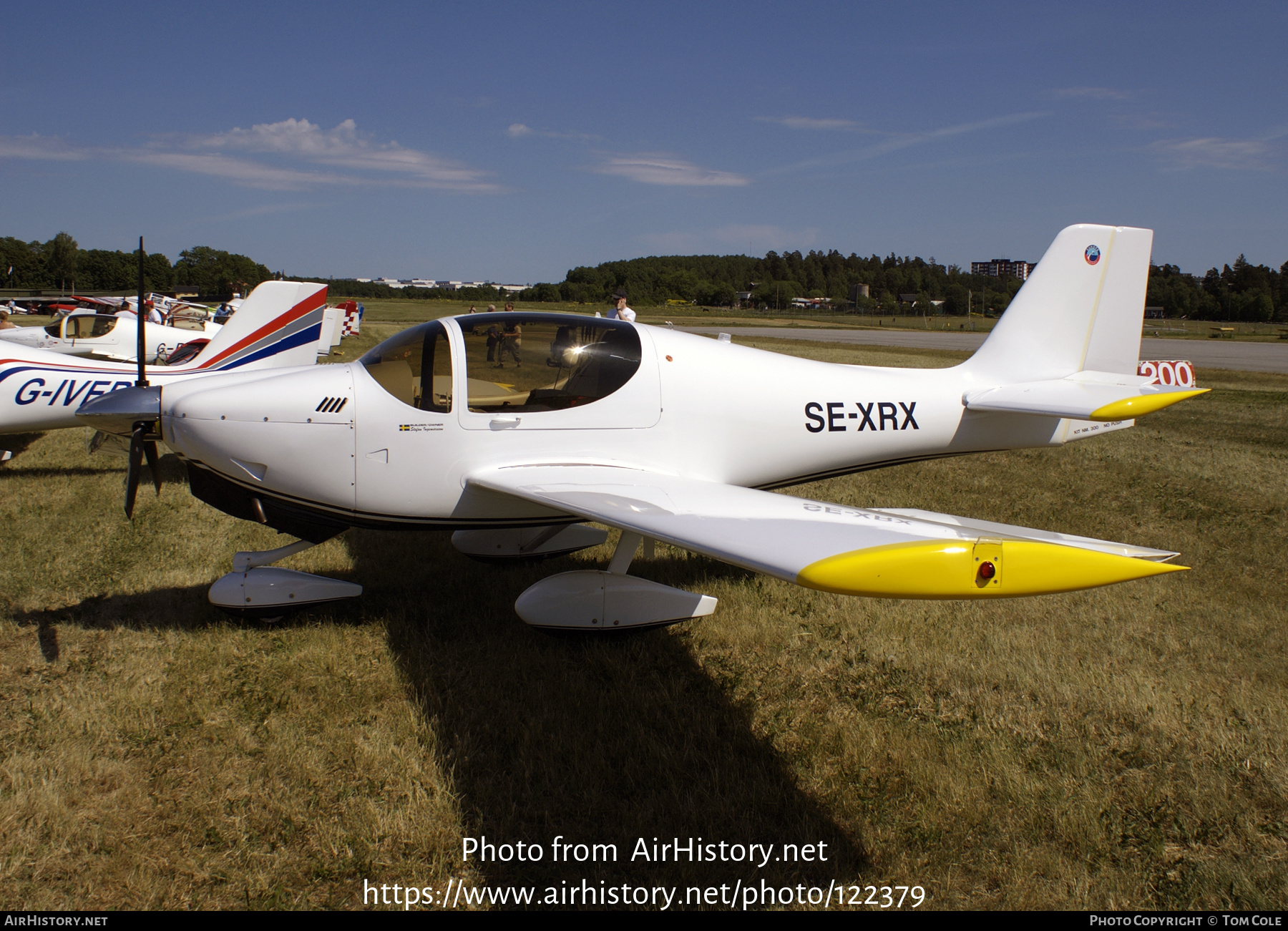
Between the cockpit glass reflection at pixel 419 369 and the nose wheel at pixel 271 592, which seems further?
the nose wheel at pixel 271 592

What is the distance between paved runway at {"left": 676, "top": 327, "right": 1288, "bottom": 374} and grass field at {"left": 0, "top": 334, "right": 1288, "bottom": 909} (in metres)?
18.4

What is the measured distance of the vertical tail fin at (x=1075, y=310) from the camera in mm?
6082

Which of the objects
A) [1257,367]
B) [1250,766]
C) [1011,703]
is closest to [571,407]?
[1011,703]

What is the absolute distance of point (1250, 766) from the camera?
3.67m

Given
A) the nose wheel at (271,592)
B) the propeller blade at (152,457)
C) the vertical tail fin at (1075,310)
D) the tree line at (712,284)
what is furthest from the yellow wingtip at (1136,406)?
the tree line at (712,284)

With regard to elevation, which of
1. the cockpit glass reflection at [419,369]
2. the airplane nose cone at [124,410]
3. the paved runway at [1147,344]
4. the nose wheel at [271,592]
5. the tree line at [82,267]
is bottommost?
the nose wheel at [271,592]

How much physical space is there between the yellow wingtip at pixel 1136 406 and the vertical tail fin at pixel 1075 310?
790 millimetres

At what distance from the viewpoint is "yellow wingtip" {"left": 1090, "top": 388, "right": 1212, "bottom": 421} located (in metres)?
5.23

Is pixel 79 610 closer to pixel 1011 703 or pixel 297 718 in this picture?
pixel 297 718

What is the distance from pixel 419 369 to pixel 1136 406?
4.75 metres

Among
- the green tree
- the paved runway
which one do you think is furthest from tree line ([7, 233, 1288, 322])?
the paved runway

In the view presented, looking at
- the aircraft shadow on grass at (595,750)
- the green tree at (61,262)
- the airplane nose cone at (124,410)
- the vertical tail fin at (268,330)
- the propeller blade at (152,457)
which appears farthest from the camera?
the green tree at (61,262)

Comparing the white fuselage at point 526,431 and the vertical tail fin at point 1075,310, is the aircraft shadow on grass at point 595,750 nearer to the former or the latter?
the white fuselage at point 526,431
